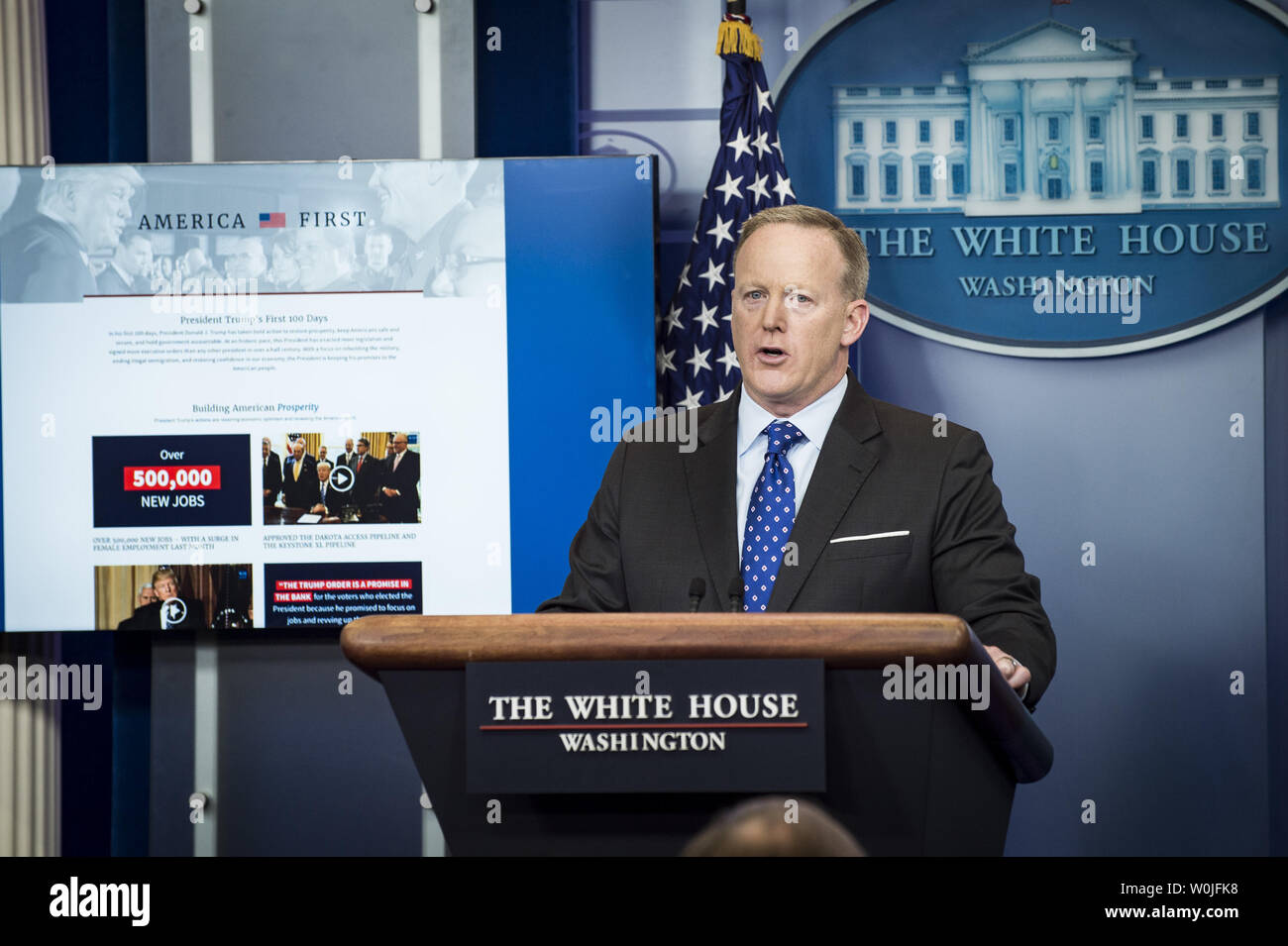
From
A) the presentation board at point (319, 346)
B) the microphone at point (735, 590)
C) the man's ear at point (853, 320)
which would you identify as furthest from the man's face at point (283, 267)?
the microphone at point (735, 590)

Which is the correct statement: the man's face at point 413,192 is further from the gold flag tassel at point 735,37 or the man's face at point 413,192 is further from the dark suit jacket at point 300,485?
the gold flag tassel at point 735,37

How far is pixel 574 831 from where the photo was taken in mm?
1032

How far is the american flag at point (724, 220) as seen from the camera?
3135mm

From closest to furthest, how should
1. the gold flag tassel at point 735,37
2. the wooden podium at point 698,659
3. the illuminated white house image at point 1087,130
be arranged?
the wooden podium at point 698,659 < the gold flag tassel at point 735,37 < the illuminated white house image at point 1087,130

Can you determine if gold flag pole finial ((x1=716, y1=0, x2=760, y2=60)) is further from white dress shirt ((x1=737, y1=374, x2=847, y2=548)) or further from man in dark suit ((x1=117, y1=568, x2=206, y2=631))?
man in dark suit ((x1=117, y1=568, x2=206, y2=631))

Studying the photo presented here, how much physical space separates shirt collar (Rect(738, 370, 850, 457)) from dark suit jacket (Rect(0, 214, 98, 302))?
6.56ft

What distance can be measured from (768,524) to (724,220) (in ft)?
4.97

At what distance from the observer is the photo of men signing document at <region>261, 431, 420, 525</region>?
3.12 m

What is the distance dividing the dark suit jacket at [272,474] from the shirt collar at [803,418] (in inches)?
60.8

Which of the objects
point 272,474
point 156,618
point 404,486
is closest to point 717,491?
point 404,486

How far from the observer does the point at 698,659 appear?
3.14ft

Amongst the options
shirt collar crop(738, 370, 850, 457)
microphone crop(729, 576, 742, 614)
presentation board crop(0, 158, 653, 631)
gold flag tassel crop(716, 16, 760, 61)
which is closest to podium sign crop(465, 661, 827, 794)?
microphone crop(729, 576, 742, 614)

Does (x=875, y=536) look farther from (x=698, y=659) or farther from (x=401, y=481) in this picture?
(x=401, y=481)
